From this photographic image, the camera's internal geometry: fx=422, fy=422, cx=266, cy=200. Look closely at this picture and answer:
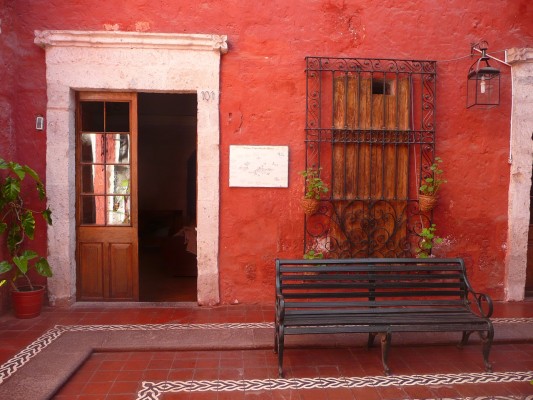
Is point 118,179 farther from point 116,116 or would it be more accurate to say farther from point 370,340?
point 370,340

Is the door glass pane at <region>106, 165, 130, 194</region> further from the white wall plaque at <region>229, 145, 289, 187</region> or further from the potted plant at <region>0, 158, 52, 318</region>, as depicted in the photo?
the white wall plaque at <region>229, 145, 289, 187</region>

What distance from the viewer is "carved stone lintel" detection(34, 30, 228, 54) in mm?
4582

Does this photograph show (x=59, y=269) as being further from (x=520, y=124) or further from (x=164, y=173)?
(x=164, y=173)

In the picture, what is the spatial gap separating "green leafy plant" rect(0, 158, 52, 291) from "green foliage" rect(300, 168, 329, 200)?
9.19ft

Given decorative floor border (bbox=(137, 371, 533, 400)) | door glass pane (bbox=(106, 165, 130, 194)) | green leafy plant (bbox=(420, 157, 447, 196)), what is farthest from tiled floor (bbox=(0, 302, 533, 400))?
green leafy plant (bbox=(420, 157, 447, 196))

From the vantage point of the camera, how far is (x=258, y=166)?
16.0 ft

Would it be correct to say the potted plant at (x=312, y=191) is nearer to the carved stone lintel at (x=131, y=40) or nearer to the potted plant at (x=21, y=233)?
the carved stone lintel at (x=131, y=40)

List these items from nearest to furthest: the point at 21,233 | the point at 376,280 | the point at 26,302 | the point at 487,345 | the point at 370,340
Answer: the point at 487,345 < the point at 370,340 < the point at 376,280 < the point at 26,302 < the point at 21,233

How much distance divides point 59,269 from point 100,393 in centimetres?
211

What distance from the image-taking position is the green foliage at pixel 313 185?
474 centimetres

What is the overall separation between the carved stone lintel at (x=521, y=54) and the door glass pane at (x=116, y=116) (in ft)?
14.8

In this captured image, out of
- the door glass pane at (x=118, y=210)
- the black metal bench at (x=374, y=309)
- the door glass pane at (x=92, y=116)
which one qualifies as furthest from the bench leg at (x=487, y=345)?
the door glass pane at (x=92, y=116)

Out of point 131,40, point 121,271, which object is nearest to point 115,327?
point 121,271

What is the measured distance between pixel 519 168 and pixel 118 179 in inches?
188
